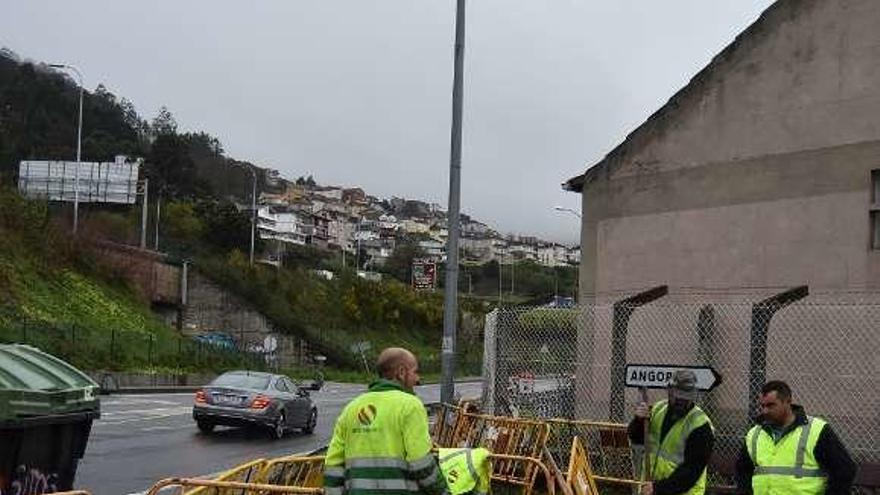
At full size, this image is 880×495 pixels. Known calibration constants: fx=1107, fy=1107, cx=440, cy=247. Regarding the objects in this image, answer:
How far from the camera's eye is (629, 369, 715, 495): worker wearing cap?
677 centimetres

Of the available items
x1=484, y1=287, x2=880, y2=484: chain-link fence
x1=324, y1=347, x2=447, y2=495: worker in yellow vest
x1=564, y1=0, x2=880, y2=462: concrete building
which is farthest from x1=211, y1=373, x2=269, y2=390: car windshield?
x1=324, y1=347, x2=447, y2=495: worker in yellow vest

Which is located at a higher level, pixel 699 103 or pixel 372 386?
pixel 699 103

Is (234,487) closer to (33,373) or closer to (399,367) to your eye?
(399,367)

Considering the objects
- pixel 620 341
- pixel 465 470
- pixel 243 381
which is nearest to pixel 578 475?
pixel 465 470

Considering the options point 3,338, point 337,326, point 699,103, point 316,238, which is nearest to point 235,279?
point 337,326

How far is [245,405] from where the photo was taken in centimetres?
2059

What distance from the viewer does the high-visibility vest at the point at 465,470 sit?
249 inches

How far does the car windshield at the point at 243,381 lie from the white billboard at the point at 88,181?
4757 cm

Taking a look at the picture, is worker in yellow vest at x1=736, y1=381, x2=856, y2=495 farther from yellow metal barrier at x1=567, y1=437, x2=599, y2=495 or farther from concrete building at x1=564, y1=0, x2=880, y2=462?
concrete building at x1=564, y1=0, x2=880, y2=462

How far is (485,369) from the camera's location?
43.8ft

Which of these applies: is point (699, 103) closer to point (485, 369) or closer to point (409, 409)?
point (485, 369)

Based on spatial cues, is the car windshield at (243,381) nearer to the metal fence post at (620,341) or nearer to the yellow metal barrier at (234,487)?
the metal fence post at (620,341)

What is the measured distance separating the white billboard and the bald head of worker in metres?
64.0

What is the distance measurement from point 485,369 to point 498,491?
282 cm
